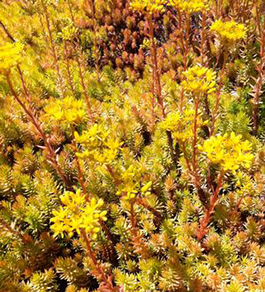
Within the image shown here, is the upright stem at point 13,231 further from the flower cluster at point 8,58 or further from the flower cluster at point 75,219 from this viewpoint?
the flower cluster at point 8,58

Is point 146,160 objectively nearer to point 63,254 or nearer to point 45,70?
point 63,254

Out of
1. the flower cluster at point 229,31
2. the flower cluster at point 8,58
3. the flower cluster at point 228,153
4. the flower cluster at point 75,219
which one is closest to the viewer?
the flower cluster at point 75,219

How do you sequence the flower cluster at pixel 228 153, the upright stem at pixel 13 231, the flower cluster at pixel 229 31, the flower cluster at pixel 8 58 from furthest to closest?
the upright stem at pixel 13 231, the flower cluster at pixel 229 31, the flower cluster at pixel 8 58, the flower cluster at pixel 228 153

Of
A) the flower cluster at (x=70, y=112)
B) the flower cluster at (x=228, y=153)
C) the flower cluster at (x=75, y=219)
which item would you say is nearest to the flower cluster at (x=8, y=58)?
the flower cluster at (x=70, y=112)

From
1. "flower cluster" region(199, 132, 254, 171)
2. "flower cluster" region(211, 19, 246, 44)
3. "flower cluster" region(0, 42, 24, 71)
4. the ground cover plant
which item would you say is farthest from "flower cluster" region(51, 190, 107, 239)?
"flower cluster" region(211, 19, 246, 44)

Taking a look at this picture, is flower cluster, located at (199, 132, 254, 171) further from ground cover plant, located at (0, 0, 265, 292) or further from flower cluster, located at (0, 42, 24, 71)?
flower cluster, located at (0, 42, 24, 71)

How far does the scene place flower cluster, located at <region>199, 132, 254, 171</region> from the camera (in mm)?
1557

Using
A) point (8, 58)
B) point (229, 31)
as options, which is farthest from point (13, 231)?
point (229, 31)

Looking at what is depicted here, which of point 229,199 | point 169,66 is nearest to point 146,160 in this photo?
point 229,199

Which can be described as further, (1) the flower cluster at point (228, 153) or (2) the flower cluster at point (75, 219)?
(1) the flower cluster at point (228, 153)

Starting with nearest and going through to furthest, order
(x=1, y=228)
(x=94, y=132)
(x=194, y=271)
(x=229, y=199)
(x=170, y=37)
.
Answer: (x=94, y=132) < (x=194, y=271) < (x=1, y=228) < (x=229, y=199) < (x=170, y=37)

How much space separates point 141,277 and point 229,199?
3.18 ft

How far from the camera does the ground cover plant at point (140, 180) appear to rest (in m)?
1.82

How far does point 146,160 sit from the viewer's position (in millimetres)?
2814
